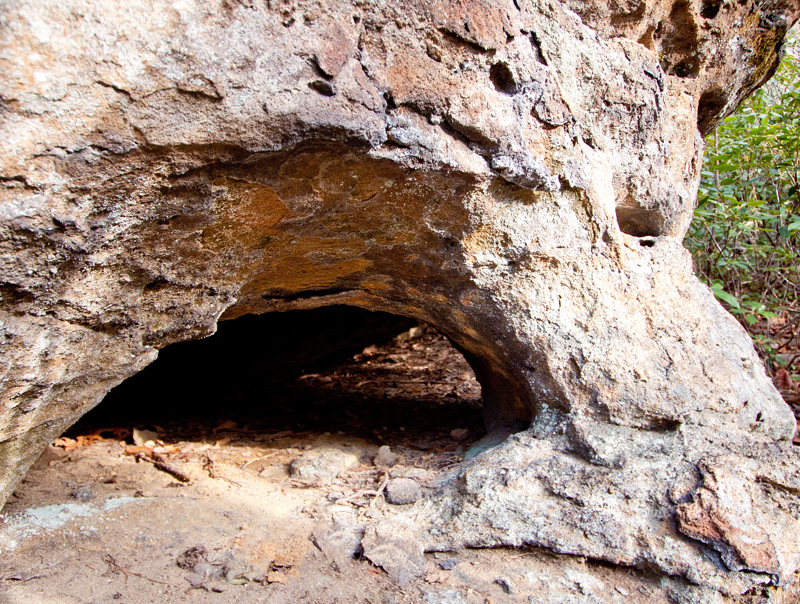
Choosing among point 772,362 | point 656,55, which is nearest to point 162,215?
point 656,55

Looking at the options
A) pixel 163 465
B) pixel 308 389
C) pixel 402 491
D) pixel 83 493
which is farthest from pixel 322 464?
pixel 308 389

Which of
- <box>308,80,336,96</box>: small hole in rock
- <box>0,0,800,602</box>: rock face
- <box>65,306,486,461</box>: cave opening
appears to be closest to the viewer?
<box>0,0,800,602</box>: rock face

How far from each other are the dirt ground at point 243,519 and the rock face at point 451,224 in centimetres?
15

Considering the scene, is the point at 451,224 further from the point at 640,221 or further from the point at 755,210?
the point at 755,210

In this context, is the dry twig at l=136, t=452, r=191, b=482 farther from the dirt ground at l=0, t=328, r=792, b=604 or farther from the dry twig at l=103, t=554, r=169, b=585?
the dry twig at l=103, t=554, r=169, b=585

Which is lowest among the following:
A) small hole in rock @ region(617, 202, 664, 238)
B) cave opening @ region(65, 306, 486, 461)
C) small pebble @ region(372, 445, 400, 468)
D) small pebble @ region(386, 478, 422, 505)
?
small pebble @ region(386, 478, 422, 505)

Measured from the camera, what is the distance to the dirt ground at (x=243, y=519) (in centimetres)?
183

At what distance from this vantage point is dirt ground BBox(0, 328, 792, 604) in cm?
183

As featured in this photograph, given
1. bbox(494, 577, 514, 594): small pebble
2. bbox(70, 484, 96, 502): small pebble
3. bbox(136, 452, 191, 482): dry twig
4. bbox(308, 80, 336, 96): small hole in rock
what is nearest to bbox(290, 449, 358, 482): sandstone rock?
bbox(136, 452, 191, 482): dry twig

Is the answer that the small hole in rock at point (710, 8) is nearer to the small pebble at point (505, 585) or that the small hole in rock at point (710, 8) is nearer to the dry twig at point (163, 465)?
the small pebble at point (505, 585)

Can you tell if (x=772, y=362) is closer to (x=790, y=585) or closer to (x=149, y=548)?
(x=790, y=585)

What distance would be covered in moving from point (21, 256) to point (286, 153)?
73 centimetres

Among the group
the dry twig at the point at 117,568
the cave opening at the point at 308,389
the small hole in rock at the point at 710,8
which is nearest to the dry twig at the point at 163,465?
the cave opening at the point at 308,389

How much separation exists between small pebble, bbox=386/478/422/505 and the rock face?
99 mm
